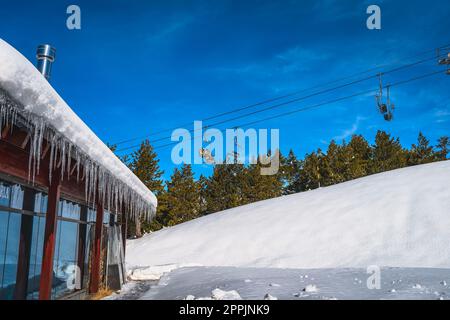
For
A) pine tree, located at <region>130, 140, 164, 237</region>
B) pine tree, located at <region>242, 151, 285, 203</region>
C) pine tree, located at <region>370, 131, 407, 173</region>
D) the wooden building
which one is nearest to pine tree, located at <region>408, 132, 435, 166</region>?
pine tree, located at <region>370, 131, 407, 173</region>

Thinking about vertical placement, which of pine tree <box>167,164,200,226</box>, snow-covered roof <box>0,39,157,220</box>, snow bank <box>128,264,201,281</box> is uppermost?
pine tree <box>167,164,200,226</box>

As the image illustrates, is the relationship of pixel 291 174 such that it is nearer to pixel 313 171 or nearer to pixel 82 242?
Answer: pixel 313 171

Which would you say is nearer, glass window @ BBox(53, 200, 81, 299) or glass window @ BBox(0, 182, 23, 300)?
glass window @ BBox(0, 182, 23, 300)

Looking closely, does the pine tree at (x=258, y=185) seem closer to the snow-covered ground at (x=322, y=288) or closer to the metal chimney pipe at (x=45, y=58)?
the snow-covered ground at (x=322, y=288)

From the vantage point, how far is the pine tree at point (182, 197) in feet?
121

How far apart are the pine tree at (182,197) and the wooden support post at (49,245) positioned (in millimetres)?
29762

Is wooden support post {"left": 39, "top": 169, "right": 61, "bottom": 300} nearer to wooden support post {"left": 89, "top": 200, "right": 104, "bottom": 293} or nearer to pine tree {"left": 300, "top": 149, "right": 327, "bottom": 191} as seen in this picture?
wooden support post {"left": 89, "top": 200, "right": 104, "bottom": 293}

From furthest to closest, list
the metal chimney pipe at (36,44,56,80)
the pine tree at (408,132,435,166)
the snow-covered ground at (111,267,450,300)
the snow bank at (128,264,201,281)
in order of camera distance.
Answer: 1. the pine tree at (408,132,435,166)
2. the snow bank at (128,264,201,281)
3. the metal chimney pipe at (36,44,56,80)
4. the snow-covered ground at (111,267,450,300)

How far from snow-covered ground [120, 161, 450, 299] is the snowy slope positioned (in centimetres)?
4

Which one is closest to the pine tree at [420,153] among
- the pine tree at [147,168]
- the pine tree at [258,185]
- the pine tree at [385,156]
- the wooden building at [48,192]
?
the pine tree at [385,156]

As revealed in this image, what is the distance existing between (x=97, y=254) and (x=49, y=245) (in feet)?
14.2

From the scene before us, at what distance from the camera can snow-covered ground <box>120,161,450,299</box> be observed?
30.2 ft

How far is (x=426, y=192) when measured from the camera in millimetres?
18344
